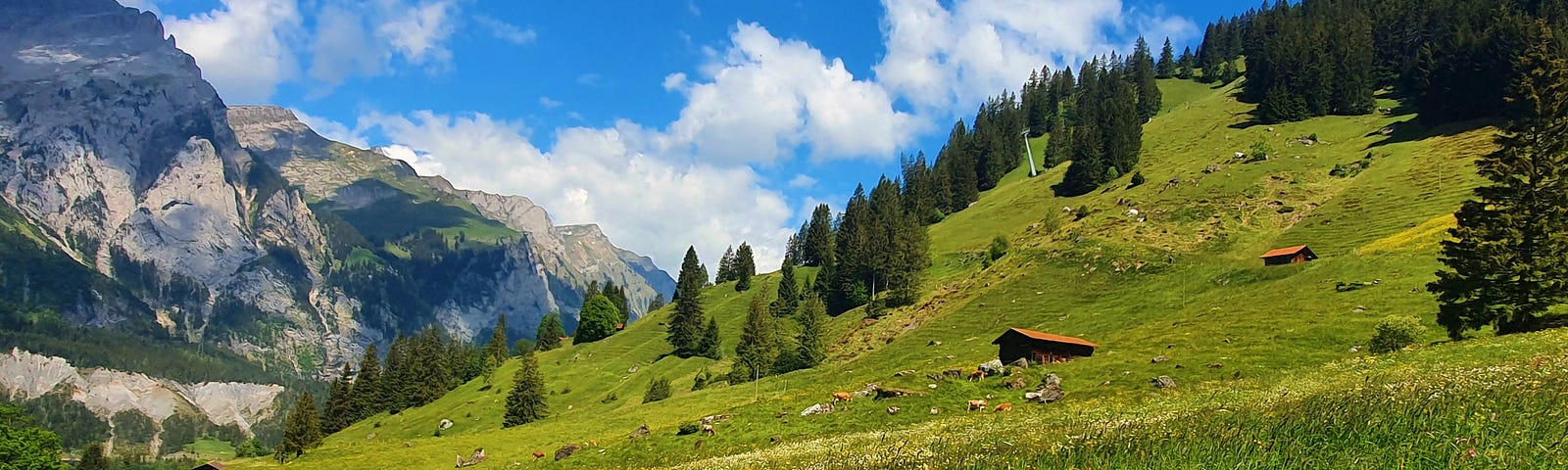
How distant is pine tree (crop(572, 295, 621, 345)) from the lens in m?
159

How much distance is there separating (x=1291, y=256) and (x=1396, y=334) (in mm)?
39239

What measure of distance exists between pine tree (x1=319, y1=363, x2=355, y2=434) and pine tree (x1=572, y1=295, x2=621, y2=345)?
42.4 m

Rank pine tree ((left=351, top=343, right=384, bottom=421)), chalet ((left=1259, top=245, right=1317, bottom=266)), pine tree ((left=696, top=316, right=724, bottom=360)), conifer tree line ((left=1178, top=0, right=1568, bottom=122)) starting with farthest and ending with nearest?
1. pine tree ((left=351, top=343, right=384, bottom=421))
2. pine tree ((left=696, top=316, right=724, bottom=360))
3. conifer tree line ((left=1178, top=0, right=1568, bottom=122))
4. chalet ((left=1259, top=245, right=1317, bottom=266))

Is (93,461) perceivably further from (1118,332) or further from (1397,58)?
(1397,58)

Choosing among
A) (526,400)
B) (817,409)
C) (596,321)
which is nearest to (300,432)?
(526,400)

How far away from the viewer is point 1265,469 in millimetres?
8617

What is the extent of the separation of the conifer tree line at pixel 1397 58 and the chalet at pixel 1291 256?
63477 mm

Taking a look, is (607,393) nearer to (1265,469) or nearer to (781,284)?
(781,284)

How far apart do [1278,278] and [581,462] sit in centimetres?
6361

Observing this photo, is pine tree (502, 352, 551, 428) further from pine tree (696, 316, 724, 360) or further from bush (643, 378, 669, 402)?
pine tree (696, 316, 724, 360)

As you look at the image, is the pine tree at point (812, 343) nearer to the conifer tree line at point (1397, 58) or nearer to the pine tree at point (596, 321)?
the pine tree at point (596, 321)

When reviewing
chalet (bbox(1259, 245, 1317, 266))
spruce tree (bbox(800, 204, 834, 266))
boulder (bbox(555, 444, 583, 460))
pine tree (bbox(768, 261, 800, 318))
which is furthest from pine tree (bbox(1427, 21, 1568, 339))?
spruce tree (bbox(800, 204, 834, 266))

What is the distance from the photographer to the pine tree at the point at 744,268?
17362cm

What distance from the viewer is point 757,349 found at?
9888 cm
